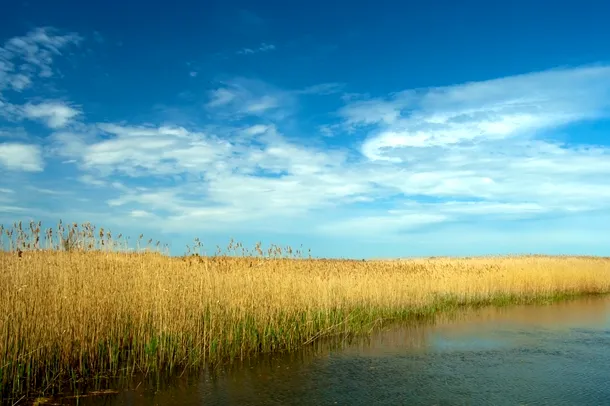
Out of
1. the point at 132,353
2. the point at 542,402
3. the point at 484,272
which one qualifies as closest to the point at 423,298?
the point at 484,272

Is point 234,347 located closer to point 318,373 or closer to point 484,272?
point 318,373

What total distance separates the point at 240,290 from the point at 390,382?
3367 mm

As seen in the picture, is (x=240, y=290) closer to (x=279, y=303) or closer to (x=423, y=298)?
(x=279, y=303)

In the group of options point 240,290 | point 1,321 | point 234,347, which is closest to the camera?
point 1,321

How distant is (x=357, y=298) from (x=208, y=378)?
5836 mm

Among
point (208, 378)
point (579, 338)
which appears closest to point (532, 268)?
point (579, 338)

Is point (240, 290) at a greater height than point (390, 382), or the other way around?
point (240, 290)

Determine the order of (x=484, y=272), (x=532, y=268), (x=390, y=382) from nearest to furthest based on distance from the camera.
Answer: (x=390, y=382) → (x=484, y=272) → (x=532, y=268)

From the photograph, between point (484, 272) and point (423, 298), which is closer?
point (423, 298)

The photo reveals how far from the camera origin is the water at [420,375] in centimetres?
591

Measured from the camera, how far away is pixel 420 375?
6.97 meters

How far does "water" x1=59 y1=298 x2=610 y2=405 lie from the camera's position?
591cm

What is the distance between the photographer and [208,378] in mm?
6691

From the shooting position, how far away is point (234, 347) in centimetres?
795
